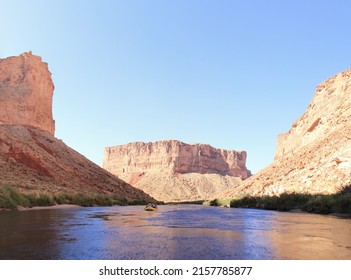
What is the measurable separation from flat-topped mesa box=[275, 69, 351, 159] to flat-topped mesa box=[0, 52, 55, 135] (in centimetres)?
4831

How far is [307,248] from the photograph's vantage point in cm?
1159

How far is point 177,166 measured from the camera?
149 m

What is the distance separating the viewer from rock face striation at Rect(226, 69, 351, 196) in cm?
3862

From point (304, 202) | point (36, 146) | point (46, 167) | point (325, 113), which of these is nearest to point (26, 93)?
point (36, 146)

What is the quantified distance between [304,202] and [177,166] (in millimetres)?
113495

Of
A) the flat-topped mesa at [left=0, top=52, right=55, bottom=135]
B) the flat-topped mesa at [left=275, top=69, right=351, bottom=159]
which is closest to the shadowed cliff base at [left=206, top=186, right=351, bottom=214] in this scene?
the flat-topped mesa at [left=275, top=69, right=351, bottom=159]

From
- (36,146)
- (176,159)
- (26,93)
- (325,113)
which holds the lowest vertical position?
(36,146)

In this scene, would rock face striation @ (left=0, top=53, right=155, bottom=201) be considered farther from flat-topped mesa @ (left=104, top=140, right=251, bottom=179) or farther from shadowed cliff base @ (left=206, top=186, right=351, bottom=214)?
flat-topped mesa @ (left=104, top=140, right=251, bottom=179)

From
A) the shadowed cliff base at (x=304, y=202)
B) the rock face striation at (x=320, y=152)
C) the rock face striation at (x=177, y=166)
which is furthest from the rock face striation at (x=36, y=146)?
the rock face striation at (x=177, y=166)

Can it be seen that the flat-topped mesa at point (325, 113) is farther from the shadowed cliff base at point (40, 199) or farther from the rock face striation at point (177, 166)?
the rock face striation at point (177, 166)

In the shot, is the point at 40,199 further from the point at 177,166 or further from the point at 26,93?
the point at 177,166

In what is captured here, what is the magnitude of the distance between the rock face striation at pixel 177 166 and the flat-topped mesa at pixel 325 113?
62.3 meters

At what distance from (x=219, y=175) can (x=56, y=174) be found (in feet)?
326

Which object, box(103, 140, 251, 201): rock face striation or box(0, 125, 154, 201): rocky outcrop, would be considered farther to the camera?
box(103, 140, 251, 201): rock face striation
